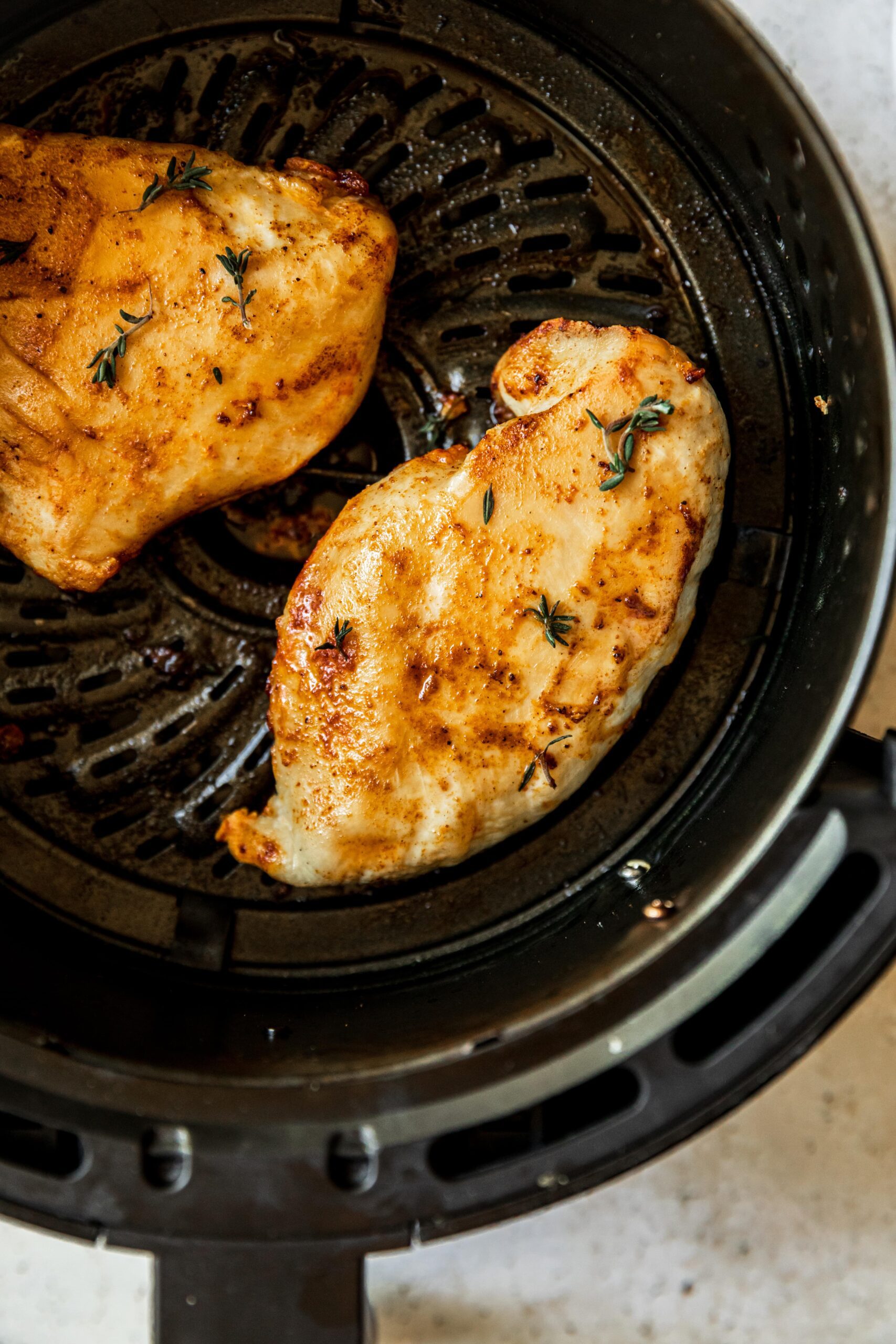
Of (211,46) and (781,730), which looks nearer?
(781,730)

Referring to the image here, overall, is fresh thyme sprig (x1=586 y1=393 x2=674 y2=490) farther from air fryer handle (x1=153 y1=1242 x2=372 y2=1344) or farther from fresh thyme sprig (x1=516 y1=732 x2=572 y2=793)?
air fryer handle (x1=153 y1=1242 x2=372 y2=1344)

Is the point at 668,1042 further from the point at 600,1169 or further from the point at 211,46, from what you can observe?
the point at 211,46

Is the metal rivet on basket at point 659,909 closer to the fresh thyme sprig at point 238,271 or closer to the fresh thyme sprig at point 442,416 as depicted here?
the fresh thyme sprig at point 442,416

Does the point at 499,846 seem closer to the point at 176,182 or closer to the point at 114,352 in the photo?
the point at 114,352

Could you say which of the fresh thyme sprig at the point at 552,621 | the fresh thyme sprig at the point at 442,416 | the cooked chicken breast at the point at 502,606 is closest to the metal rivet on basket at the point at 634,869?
the cooked chicken breast at the point at 502,606

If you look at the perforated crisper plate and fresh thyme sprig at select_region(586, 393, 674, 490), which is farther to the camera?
the perforated crisper plate

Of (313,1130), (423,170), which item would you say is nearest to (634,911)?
(313,1130)

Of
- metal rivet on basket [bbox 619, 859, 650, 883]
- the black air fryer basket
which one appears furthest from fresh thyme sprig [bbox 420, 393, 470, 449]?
metal rivet on basket [bbox 619, 859, 650, 883]

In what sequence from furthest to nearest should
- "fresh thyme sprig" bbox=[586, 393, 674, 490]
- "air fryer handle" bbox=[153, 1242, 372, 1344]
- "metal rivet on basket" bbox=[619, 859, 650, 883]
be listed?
"metal rivet on basket" bbox=[619, 859, 650, 883] → "fresh thyme sprig" bbox=[586, 393, 674, 490] → "air fryer handle" bbox=[153, 1242, 372, 1344]
